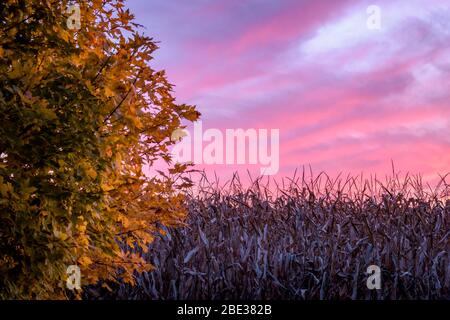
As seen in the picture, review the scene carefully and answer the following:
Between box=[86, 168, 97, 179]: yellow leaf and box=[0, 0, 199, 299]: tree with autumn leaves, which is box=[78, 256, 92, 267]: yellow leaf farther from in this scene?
box=[86, 168, 97, 179]: yellow leaf

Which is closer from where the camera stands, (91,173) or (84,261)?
(91,173)

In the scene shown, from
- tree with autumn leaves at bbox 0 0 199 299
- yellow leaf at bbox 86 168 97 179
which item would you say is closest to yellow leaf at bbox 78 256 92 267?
tree with autumn leaves at bbox 0 0 199 299

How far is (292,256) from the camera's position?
7.91 m

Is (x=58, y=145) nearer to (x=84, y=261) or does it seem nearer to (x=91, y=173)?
(x=91, y=173)

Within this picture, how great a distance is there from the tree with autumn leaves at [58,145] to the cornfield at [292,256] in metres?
1.32

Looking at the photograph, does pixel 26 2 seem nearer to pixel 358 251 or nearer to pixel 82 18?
pixel 82 18

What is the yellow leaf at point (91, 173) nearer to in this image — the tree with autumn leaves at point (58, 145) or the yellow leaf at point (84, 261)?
the tree with autumn leaves at point (58, 145)

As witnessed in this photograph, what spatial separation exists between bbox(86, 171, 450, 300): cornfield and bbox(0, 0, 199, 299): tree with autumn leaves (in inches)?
52.1

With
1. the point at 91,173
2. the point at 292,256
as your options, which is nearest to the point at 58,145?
the point at 91,173

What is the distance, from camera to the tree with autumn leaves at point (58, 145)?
18.4 feet

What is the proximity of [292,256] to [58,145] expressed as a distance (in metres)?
3.53

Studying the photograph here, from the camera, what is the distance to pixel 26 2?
618 centimetres

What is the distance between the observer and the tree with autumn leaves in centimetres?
561
